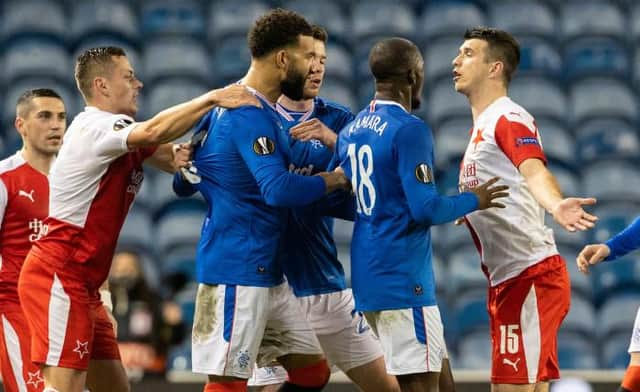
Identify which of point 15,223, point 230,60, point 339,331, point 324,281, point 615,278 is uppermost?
point 230,60

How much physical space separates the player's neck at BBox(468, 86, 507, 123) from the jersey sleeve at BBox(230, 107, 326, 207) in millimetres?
1043

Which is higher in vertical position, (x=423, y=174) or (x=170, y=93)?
(x=170, y=93)

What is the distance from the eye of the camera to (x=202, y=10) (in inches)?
451

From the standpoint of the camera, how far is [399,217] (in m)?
A: 5.02

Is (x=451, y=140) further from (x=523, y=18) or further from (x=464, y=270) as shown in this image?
(x=523, y=18)

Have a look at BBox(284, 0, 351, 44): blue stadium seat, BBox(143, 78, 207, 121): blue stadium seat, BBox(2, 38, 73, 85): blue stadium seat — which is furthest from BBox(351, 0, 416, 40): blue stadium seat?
BBox(2, 38, 73, 85): blue stadium seat

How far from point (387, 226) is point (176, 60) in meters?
6.33

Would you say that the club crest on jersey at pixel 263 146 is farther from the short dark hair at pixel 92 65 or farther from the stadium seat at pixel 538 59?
the stadium seat at pixel 538 59

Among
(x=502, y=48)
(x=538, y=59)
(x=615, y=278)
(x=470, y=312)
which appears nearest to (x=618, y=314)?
(x=615, y=278)

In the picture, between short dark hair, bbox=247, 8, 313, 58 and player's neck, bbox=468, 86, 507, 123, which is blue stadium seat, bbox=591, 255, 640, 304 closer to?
player's neck, bbox=468, 86, 507, 123

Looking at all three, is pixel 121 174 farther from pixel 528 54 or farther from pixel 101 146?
pixel 528 54

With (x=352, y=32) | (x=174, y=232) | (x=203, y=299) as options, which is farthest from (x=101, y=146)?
(x=352, y=32)

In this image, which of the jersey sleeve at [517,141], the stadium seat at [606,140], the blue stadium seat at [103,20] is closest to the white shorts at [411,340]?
the jersey sleeve at [517,141]

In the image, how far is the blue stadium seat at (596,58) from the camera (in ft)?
36.1
